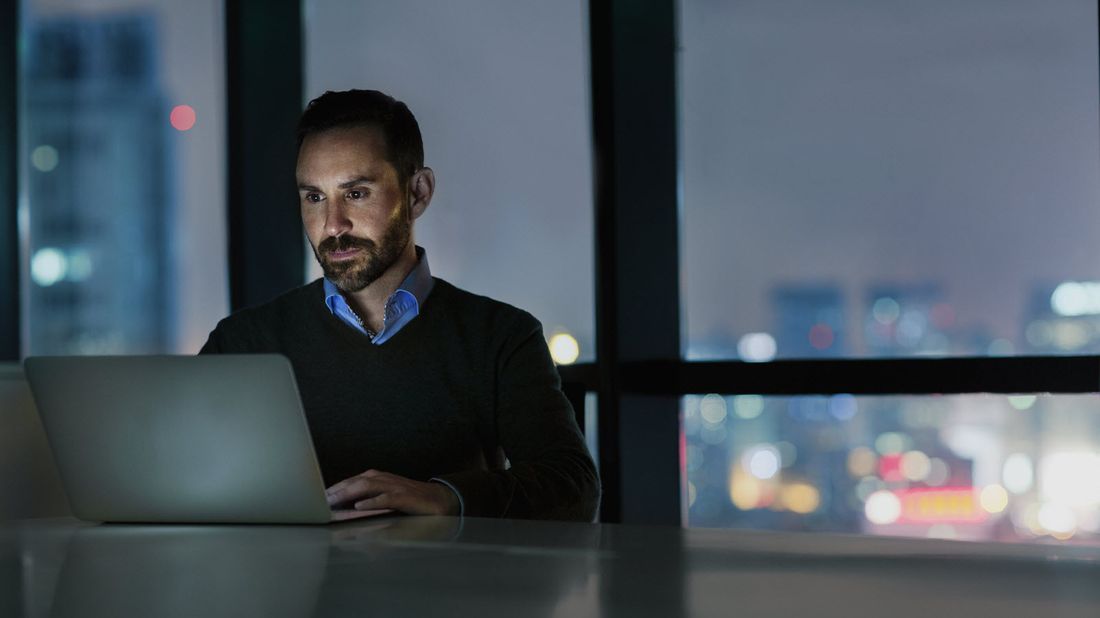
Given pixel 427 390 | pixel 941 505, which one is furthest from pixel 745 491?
pixel 427 390

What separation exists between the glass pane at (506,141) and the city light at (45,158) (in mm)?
1243

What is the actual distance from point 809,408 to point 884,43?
87 centimetres

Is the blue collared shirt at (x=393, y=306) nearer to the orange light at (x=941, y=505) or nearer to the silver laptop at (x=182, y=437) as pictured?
the silver laptop at (x=182, y=437)

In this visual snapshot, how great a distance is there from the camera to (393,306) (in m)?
2.13

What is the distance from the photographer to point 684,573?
1.02 m

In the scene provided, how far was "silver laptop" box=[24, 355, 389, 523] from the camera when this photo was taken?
136cm

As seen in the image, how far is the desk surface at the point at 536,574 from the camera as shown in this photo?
886 mm

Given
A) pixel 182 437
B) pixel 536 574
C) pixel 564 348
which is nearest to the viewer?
pixel 536 574

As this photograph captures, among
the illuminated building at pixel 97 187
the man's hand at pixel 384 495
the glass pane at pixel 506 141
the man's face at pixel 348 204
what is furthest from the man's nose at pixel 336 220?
the illuminated building at pixel 97 187

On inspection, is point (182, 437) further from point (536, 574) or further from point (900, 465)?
point (900, 465)

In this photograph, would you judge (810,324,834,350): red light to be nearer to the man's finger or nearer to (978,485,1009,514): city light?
(978,485,1009,514): city light

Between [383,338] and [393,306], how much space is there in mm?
57

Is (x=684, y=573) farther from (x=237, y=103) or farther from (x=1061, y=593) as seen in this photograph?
(x=237, y=103)

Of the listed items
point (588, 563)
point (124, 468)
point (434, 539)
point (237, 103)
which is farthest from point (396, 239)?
point (237, 103)
